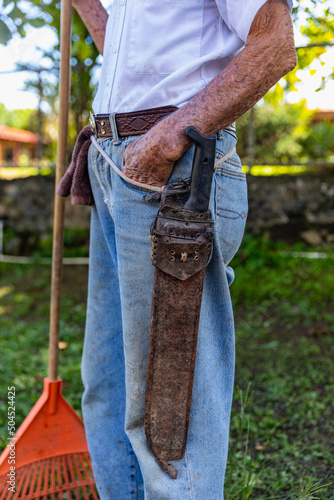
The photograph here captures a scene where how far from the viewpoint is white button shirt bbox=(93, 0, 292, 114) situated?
3.77ft

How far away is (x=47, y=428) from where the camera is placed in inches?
75.3

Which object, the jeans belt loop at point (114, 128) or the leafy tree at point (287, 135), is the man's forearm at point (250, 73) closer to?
the jeans belt loop at point (114, 128)

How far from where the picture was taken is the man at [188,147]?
1054 mm

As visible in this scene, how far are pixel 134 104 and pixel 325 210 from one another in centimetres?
428

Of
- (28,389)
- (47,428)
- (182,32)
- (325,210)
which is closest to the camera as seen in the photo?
(182,32)

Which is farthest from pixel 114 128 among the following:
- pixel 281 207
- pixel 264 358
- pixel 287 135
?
pixel 287 135

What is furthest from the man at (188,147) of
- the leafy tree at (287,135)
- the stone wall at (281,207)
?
the leafy tree at (287,135)

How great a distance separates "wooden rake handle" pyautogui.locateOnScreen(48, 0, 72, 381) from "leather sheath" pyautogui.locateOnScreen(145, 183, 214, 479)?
2.56 feet

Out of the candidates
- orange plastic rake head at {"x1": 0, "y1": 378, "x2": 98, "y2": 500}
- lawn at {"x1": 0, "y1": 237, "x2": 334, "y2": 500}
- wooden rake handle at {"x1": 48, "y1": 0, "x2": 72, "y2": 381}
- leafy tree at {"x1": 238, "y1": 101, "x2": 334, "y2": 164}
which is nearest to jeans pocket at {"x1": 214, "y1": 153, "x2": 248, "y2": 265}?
wooden rake handle at {"x1": 48, "y1": 0, "x2": 72, "y2": 381}

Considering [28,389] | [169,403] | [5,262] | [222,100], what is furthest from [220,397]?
[5,262]

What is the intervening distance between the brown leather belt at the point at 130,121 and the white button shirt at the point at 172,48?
0.09 feet

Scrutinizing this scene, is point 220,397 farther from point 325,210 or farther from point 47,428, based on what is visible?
point 325,210

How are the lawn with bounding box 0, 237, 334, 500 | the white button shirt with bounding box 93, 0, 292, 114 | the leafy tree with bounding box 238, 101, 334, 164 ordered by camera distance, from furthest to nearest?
the leafy tree with bounding box 238, 101, 334, 164, the lawn with bounding box 0, 237, 334, 500, the white button shirt with bounding box 93, 0, 292, 114

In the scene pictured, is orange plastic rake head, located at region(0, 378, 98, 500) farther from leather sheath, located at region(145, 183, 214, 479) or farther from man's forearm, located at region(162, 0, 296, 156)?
man's forearm, located at region(162, 0, 296, 156)
